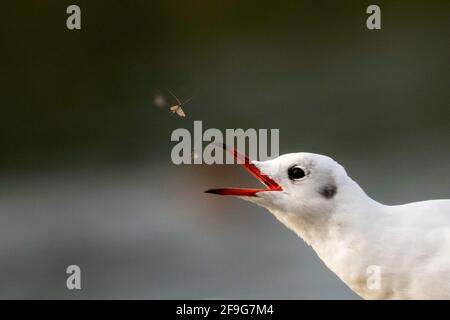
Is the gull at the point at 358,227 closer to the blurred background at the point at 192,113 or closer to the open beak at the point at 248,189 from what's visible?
the open beak at the point at 248,189

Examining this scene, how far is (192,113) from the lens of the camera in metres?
5.42

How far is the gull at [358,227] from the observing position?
2.13m

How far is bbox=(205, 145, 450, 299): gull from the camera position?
213 centimetres

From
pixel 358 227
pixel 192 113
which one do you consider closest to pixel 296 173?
pixel 358 227

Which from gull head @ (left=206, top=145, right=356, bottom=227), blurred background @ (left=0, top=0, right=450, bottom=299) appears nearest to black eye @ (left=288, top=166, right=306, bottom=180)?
gull head @ (left=206, top=145, right=356, bottom=227)

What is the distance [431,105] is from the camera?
216 inches

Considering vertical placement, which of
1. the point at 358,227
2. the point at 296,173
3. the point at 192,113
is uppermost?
the point at 192,113

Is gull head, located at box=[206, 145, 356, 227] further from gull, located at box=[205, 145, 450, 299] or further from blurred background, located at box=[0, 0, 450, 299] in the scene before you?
blurred background, located at box=[0, 0, 450, 299]

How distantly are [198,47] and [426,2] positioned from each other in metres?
1.35

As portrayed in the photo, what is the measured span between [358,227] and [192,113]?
10.8 feet

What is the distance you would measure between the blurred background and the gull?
8.92 feet

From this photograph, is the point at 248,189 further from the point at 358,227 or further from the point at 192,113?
the point at 192,113
